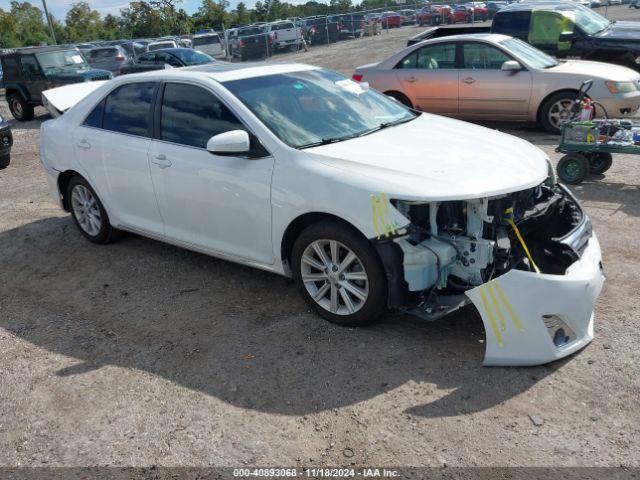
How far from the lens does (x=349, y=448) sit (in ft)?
10.1

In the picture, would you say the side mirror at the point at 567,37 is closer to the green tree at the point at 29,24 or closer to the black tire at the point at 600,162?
the black tire at the point at 600,162

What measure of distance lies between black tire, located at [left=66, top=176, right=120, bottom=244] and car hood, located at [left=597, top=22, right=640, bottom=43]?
384 inches

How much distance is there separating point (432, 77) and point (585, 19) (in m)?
4.06

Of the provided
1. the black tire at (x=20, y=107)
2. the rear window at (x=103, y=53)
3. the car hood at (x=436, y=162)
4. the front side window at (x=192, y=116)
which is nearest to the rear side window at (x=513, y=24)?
the car hood at (x=436, y=162)

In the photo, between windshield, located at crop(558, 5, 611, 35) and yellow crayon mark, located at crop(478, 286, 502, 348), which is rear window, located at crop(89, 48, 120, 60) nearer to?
windshield, located at crop(558, 5, 611, 35)

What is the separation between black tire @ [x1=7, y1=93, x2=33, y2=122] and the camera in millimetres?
16359

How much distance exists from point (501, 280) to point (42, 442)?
8.85ft

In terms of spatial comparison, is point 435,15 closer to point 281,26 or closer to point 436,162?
point 281,26

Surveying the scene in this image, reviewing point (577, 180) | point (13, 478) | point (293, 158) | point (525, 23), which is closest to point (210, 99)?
point (293, 158)

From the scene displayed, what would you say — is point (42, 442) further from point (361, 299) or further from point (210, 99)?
point (210, 99)

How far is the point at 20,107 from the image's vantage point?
54.3 feet

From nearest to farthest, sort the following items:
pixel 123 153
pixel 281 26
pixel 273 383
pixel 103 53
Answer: pixel 273 383
pixel 123 153
pixel 103 53
pixel 281 26

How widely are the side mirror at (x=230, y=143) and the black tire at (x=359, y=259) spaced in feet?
2.39

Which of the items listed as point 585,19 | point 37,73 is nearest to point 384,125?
point 585,19
